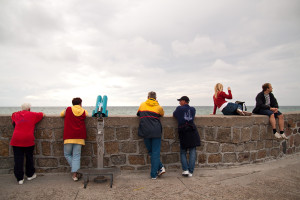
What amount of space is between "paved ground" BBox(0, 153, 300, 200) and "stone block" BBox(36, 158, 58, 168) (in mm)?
209

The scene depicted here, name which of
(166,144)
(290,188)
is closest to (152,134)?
(166,144)

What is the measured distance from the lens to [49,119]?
4.30m

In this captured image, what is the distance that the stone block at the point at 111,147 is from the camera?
4.44m

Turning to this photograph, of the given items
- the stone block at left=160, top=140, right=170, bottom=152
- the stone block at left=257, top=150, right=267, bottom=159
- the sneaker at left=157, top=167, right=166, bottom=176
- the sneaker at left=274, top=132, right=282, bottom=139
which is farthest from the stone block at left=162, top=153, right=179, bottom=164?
the sneaker at left=274, top=132, right=282, bottom=139

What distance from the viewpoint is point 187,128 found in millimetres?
4129

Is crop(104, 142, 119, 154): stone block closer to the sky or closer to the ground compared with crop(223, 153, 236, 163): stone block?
A: closer to the sky

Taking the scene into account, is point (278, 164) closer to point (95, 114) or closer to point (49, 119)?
point (95, 114)

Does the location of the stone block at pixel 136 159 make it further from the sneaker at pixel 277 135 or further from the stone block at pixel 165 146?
the sneaker at pixel 277 135

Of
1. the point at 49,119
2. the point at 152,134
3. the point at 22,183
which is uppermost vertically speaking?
the point at 49,119

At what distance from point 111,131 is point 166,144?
1.30m

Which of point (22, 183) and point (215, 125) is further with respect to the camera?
point (215, 125)

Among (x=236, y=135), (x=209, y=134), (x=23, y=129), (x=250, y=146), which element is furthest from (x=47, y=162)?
(x=250, y=146)

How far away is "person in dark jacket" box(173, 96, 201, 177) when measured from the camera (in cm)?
414

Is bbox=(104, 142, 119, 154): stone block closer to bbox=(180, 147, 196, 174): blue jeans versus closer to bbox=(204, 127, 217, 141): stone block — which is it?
bbox=(180, 147, 196, 174): blue jeans
